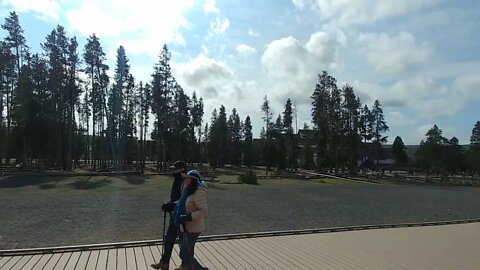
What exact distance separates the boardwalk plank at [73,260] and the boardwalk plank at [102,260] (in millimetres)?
378

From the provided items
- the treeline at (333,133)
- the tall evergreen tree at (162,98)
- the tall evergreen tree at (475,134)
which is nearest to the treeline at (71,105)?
the tall evergreen tree at (162,98)

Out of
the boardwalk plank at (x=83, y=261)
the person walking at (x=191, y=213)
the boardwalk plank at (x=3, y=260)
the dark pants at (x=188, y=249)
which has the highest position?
the person walking at (x=191, y=213)

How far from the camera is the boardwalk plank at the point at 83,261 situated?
7289 mm

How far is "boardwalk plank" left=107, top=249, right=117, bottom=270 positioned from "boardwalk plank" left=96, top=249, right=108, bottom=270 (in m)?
0.06

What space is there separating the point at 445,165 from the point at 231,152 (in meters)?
39.6

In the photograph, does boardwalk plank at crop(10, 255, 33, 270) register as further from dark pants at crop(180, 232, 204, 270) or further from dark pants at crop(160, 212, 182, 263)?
dark pants at crop(180, 232, 204, 270)

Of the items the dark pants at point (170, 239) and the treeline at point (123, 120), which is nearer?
the dark pants at point (170, 239)

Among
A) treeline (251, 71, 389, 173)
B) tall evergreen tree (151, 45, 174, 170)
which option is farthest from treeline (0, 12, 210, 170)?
treeline (251, 71, 389, 173)

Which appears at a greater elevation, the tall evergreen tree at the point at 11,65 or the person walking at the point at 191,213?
the tall evergreen tree at the point at 11,65

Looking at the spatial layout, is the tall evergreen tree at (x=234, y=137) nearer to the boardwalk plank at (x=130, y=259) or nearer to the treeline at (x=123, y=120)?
the treeline at (x=123, y=120)

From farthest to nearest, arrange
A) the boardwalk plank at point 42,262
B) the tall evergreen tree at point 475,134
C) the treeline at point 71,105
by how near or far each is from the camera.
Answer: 1. the tall evergreen tree at point 475,134
2. the treeline at point 71,105
3. the boardwalk plank at point 42,262

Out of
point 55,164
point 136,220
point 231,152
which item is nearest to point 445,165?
point 231,152

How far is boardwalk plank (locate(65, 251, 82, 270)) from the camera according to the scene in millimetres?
7281

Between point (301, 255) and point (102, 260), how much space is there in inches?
147
